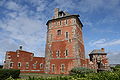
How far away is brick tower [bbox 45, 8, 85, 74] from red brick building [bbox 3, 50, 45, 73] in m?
5.59

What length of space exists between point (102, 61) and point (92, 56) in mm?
3505

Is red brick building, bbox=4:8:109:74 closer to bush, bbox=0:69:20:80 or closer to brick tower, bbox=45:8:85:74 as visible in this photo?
brick tower, bbox=45:8:85:74

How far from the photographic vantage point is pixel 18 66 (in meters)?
25.5

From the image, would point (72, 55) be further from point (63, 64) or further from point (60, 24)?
point (60, 24)

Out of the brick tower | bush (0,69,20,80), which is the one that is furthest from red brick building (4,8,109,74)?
bush (0,69,20,80)

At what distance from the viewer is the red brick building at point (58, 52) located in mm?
22766

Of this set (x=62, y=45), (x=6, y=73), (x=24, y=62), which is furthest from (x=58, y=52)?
(x=6, y=73)

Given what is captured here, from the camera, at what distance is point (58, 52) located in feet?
78.8

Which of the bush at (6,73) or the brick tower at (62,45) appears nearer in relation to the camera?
the bush at (6,73)

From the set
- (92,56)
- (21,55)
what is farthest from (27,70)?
(92,56)

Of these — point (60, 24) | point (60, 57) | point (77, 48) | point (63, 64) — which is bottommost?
point (63, 64)

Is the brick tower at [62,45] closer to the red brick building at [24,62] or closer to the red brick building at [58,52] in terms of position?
the red brick building at [58,52]

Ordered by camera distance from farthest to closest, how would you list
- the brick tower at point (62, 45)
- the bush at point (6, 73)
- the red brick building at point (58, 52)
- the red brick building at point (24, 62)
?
the red brick building at point (24, 62) < the red brick building at point (58, 52) < the brick tower at point (62, 45) < the bush at point (6, 73)

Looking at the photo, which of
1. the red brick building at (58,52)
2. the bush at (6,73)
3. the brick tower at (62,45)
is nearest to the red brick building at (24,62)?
the red brick building at (58,52)
